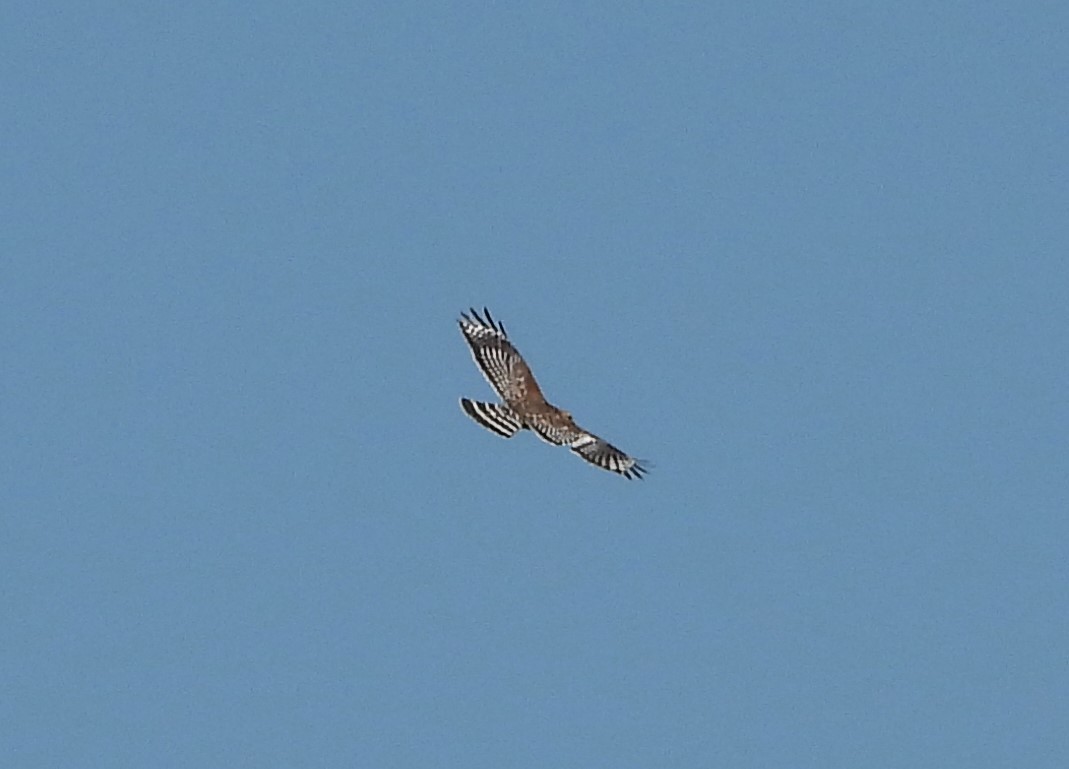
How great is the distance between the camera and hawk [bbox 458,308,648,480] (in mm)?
43016

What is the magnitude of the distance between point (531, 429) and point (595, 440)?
1.51m

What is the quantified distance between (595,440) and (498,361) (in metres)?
3.84

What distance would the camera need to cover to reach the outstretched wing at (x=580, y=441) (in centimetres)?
4244

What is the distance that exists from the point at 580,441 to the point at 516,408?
6.18 ft

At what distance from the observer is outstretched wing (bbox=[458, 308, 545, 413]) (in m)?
45.4

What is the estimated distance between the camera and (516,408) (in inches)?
1774

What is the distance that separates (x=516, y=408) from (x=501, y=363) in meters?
1.69

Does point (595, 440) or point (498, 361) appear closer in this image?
point (595, 440)

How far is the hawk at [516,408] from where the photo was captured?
43.0 meters

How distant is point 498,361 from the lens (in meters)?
46.6

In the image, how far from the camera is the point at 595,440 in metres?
43.5

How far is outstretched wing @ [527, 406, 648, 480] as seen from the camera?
139ft

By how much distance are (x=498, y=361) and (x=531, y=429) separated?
2.55m

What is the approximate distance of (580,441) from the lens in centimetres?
4369
